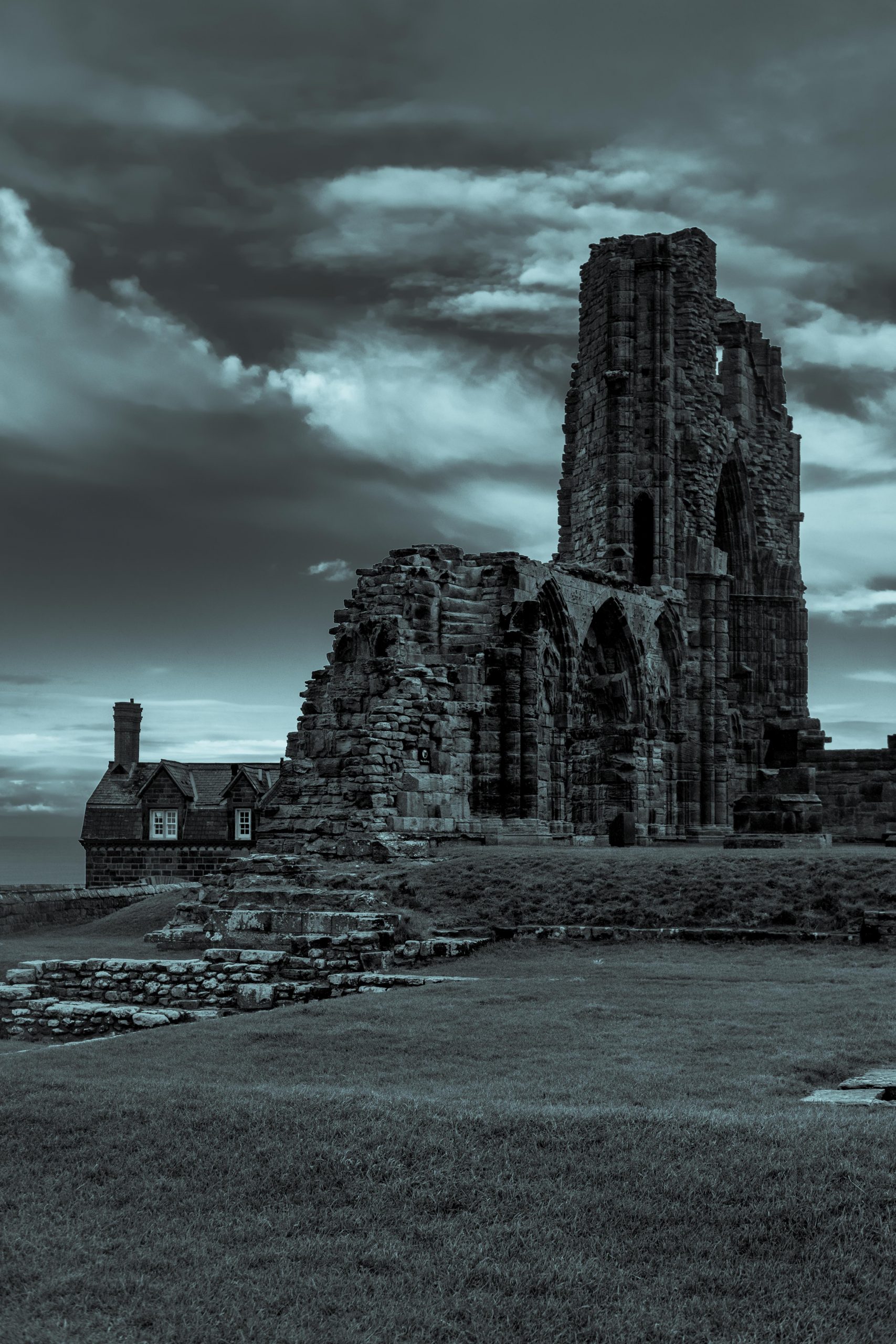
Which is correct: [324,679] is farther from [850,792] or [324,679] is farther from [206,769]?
[206,769]

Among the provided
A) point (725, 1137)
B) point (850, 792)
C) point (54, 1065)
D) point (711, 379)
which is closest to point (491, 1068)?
point (725, 1137)

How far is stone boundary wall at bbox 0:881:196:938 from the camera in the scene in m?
24.1

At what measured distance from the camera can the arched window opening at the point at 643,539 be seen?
40562mm

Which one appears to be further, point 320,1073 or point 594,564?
point 594,564

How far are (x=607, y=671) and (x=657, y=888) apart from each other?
16663 millimetres

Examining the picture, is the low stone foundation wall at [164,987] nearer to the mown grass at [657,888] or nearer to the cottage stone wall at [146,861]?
the mown grass at [657,888]

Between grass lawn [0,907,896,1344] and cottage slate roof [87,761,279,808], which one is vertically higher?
cottage slate roof [87,761,279,808]

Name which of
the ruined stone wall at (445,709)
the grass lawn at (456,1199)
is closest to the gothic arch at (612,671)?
the ruined stone wall at (445,709)

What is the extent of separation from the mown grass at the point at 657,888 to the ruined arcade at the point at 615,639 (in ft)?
12.2

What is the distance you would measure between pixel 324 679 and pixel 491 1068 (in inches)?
709

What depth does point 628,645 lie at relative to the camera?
34219mm

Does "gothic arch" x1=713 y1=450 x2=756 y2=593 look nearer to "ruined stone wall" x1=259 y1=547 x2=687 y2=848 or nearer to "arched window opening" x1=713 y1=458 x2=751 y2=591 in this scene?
"arched window opening" x1=713 y1=458 x2=751 y2=591

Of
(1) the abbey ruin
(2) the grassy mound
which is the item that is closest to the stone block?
(1) the abbey ruin

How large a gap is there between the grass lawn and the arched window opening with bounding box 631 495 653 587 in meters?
31.3
